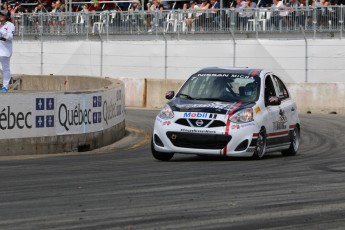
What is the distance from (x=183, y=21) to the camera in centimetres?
3425

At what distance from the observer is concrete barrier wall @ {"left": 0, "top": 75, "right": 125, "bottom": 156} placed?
693 inches

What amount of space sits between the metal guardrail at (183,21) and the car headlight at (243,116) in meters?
15.4

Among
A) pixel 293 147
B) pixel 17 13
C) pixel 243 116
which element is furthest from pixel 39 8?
pixel 243 116

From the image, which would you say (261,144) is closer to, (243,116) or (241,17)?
(243,116)

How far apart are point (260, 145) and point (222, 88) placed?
3.68 ft

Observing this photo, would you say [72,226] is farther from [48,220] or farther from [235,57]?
[235,57]

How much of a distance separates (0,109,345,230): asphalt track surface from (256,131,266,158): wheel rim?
28cm

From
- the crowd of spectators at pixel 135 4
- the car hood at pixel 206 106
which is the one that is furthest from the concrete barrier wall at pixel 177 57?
the car hood at pixel 206 106

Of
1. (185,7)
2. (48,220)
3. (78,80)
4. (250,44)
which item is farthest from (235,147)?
(185,7)

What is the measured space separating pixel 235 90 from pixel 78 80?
14.3m

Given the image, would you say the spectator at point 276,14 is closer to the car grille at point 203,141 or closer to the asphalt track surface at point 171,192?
the asphalt track surface at point 171,192

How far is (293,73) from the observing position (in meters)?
32.0

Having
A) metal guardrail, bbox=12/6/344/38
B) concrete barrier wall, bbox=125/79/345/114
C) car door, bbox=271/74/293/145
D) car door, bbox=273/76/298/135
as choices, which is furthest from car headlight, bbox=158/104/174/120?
metal guardrail, bbox=12/6/344/38

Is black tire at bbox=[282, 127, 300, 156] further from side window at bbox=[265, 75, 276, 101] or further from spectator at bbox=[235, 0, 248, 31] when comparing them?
spectator at bbox=[235, 0, 248, 31]
